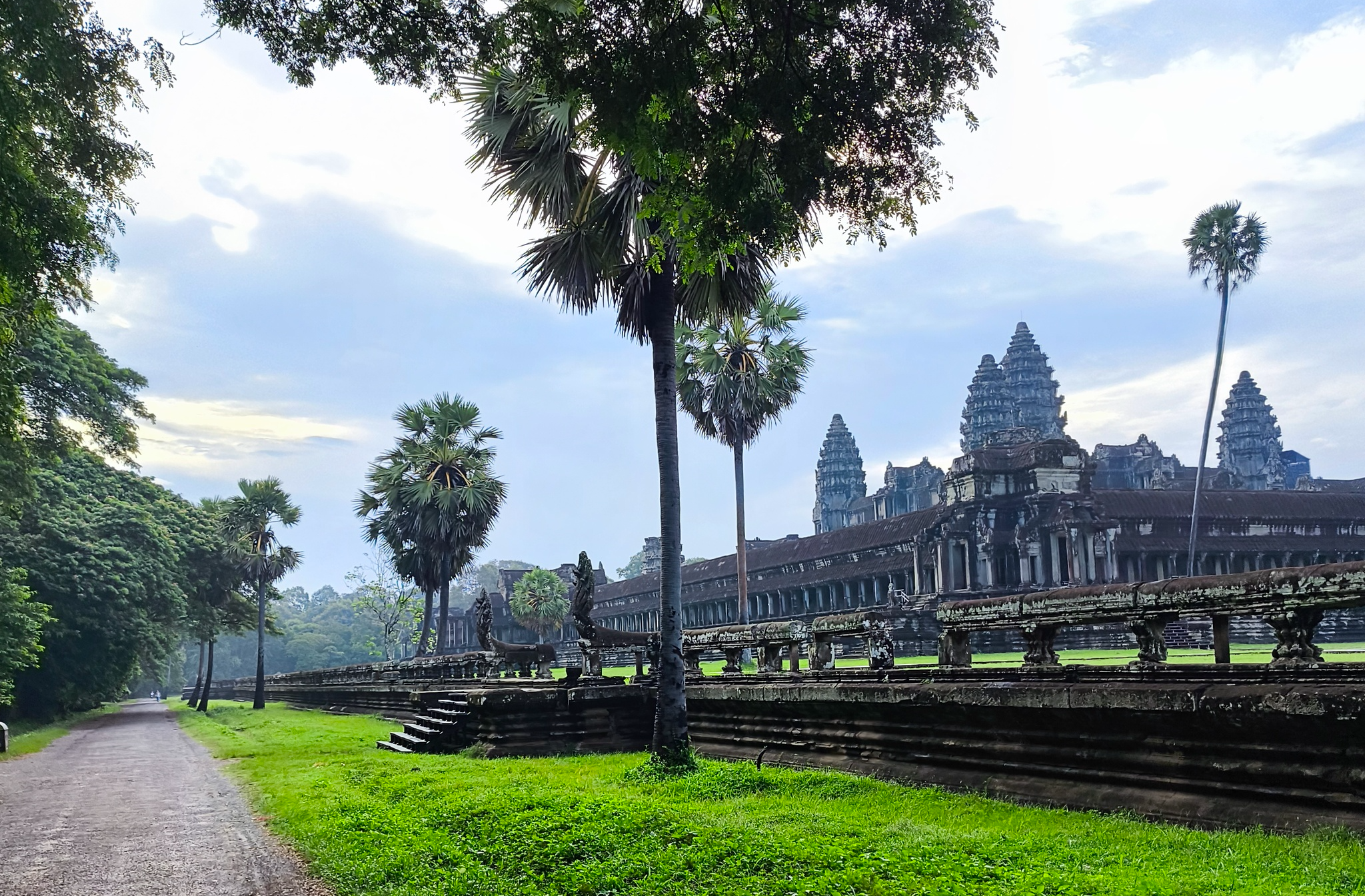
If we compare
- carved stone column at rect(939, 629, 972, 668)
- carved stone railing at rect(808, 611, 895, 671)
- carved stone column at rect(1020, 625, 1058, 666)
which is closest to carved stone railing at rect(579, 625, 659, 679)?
carved stone railing at rect(808, 611, 895, 671)

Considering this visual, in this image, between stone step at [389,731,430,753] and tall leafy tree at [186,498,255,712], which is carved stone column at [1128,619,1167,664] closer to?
stone step at [389,731,430,753]

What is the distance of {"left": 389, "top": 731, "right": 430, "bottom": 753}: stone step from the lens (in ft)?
54.3

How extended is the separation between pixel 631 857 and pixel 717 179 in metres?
4.83

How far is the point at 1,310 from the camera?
516 inches

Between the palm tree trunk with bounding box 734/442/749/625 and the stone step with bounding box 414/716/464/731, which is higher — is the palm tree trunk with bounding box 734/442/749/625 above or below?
above

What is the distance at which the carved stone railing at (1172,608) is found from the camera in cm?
640

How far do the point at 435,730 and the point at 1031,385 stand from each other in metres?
78.7

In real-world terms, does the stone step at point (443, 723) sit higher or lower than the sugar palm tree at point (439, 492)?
lower

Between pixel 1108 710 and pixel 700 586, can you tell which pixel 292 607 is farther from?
pixel 1108 710

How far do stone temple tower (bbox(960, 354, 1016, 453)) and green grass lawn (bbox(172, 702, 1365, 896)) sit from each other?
253 feet

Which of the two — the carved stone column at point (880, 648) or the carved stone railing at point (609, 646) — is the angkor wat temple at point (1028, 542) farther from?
the carved stone column at point (880, 648)

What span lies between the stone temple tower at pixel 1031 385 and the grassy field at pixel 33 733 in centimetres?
6811

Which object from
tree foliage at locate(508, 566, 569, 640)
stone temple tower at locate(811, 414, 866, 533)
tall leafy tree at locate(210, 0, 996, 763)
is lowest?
tree foliage at locate(508, 566, 569, 640)

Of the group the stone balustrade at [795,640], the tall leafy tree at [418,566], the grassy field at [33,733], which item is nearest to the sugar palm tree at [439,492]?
the tall leafy tree at [418,566]
